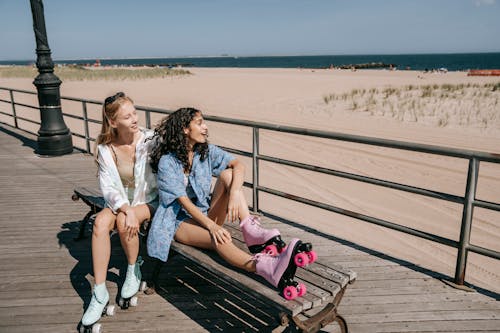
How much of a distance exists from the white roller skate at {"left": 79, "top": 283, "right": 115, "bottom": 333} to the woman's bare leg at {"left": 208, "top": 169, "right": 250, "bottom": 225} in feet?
Result: 3.12

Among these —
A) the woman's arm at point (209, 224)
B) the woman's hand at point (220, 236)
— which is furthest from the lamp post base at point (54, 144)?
the woman's hand at point (220, 236)

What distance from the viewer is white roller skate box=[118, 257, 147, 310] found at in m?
3.15

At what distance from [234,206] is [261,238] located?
389 millimetres

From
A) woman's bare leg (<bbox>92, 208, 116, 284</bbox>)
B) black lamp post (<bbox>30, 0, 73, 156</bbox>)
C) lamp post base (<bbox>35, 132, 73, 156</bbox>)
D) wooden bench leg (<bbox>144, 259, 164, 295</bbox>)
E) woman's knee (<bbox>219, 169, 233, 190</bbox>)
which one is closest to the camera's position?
woman's bare leg (<bbox>92, 208, 116, 284</bbox>)

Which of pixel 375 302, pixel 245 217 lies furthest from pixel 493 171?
pixel 245 217

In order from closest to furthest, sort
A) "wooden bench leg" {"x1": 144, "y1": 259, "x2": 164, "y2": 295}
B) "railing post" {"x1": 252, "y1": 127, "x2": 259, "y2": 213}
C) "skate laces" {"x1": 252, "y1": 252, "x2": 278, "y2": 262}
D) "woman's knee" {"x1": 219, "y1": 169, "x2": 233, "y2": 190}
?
"skate laces" {"x1": 252, "y1": 252, "x2": 278, "y2": 262}, "woman's knee" {"x1": 219, "y1": 169, "x2": 233, "y2": 190}, "wooden bench leg" {"x1": 144, "y1": 259, "x2": 164, "y2": 295}, "railing post" {"x1": 252, "y1": 127, "x2": 259, "y2": 213}

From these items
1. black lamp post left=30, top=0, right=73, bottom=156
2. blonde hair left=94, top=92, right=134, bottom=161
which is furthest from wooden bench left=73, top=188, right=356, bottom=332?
black lamp post left=30, top=0, right=73, bottom=156

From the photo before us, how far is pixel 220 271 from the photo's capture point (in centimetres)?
278

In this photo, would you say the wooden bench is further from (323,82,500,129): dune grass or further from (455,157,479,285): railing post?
(323,82,500,129): dune grass

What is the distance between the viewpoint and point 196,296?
337 centimetres

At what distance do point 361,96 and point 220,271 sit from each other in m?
18.1

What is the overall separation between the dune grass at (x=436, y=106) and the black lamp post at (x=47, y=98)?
1001 cm

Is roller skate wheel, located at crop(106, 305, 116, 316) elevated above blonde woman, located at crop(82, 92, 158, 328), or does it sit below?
below

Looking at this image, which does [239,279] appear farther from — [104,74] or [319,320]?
[104,74]
